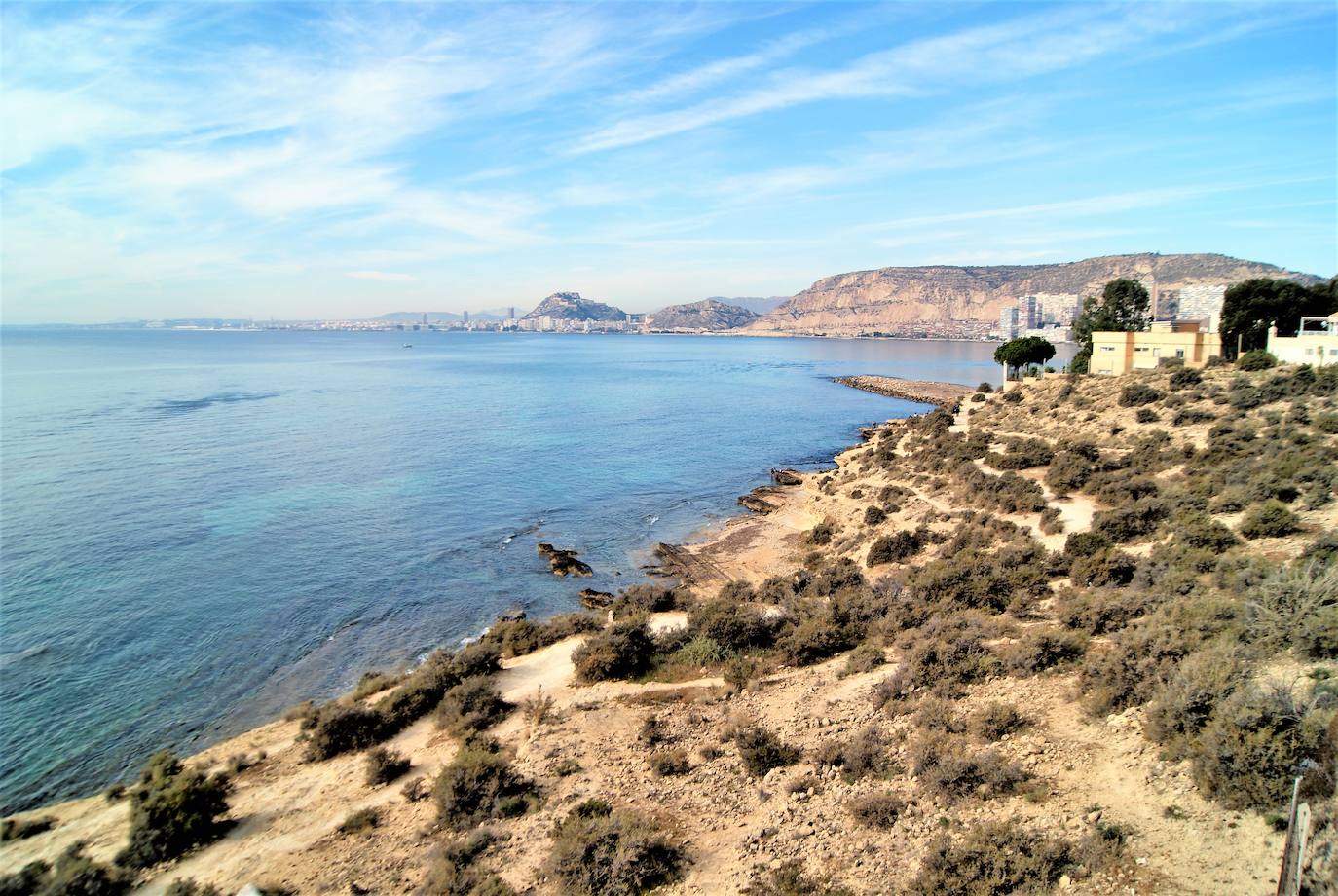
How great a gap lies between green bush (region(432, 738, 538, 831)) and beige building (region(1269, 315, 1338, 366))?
1706 inches

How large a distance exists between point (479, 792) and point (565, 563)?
1659 centimetres

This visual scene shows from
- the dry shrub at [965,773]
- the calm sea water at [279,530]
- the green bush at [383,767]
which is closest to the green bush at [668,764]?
the dry shrub at [965,773]

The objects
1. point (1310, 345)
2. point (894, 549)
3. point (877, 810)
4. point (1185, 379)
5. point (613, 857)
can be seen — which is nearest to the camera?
point (613, 857)

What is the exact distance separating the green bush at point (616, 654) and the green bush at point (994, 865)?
794 centimetres

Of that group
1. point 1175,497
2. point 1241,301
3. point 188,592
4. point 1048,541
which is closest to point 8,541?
point 188,592

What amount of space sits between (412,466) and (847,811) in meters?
39.3

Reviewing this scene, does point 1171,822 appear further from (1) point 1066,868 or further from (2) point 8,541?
(2) point 8,541

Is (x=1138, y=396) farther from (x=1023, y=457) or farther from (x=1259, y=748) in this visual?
(x=1259, y=748)

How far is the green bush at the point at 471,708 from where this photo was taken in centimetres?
1266

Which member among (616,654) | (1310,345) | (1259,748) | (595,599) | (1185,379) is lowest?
(595,599)

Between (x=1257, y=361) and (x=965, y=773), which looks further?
(x=1257, y=361)

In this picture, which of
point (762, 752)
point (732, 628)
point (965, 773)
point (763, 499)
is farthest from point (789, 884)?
point (763, 499)

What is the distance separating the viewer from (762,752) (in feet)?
34.1

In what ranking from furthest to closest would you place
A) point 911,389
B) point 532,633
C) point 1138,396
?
1. point 911,389
2. point 1138,396
3. point 532,633
